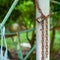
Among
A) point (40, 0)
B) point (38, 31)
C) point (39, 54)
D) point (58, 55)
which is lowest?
point (58, 55)

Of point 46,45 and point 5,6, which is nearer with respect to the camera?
point 46,45

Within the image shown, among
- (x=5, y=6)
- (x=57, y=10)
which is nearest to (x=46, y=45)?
(x=57, y=10)

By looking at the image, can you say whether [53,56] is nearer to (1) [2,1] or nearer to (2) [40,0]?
(1) [2,1]

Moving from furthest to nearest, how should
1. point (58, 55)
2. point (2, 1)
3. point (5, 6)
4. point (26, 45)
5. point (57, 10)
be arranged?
point (26, 45), point (58, 55), point (2, 1), point (5, 6), point (57, 10)

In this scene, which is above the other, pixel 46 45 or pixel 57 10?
pixel 57 10

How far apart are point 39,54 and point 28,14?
2663 millimetres

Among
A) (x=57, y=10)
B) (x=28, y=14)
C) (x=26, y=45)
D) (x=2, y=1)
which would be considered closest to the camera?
(x=57, y=10)

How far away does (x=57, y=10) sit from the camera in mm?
3002

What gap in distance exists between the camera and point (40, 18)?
5.45 ft

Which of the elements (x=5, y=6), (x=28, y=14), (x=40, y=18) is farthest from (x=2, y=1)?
(x=40, y=18)

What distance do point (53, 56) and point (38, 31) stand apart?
2865 millimetres

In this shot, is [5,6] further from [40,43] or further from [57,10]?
[40,43]

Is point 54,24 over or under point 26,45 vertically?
over

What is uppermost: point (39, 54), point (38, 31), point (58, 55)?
point (38, 31)
